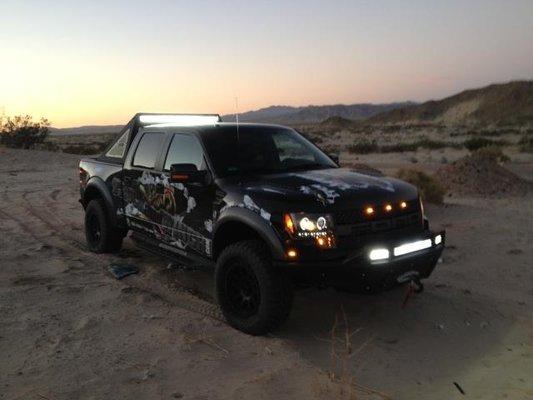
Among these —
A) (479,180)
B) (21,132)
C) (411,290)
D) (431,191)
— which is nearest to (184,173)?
(411,290)

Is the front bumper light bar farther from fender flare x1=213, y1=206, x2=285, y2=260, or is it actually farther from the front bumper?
fender flare x1=213, y1=206, x2=285, y2=260

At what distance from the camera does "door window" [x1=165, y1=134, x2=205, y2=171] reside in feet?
17.7

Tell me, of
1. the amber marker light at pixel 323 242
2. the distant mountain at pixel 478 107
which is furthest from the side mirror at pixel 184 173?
the distant mountain at pixel 478 107

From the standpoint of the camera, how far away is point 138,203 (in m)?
6.37

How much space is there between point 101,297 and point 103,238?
171cm

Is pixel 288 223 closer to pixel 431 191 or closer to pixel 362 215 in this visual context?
pixel 362 215

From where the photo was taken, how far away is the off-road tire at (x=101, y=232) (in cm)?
720

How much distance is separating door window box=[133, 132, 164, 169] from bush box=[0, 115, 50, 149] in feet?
99.3

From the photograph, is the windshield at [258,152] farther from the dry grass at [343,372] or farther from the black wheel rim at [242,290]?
the dry grass at [343,372]

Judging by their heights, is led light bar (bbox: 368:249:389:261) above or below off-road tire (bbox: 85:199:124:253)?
above

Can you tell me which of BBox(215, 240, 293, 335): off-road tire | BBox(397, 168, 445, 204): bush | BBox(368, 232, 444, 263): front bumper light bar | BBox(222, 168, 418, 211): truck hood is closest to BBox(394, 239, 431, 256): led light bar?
BBox(368, 232, 444, 263): front bumper light bar

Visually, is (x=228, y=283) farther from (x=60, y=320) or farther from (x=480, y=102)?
(x=480, y=102)

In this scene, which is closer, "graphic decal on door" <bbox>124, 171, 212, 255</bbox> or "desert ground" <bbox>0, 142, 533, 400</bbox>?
"desert ground" <bbox>0, 142, 533, 400</bbox>

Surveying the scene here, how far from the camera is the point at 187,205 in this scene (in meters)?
5.41
